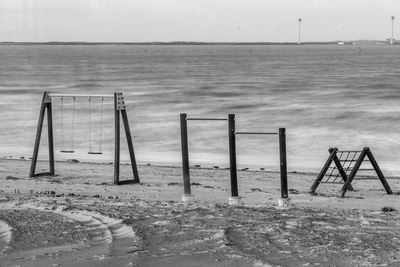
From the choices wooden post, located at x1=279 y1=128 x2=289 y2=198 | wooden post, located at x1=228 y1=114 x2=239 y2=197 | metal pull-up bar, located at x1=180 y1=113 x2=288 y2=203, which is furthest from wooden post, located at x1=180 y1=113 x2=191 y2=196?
wooden post, located at x1=279 y1=128 x2=289 y2=198

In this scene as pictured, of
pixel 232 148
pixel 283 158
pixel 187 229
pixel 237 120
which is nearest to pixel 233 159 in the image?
pixel 232 148

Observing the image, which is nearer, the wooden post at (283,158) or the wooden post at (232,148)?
the wooden post at (283,158)

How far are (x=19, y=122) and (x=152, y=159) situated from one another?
46.3 feet

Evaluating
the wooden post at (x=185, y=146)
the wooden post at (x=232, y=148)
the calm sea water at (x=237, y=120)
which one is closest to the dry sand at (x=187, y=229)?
the wooden post at (x=185, y=146)

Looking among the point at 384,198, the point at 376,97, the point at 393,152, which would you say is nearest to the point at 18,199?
the point at 384,198

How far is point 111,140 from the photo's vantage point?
26281mm

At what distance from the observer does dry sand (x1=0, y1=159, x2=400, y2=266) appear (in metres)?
7.52

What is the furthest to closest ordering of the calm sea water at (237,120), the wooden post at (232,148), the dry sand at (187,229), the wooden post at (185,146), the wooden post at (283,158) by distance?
the calm sea water at (237,120)
the wooden post at (185,146)
the wooden post at (232,148)
the wooden post at (283,158)
the dry sand at (187,229)

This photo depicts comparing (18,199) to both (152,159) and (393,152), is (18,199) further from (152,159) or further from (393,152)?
(393,152)

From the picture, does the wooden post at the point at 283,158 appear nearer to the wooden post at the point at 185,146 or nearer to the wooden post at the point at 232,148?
the wooden post at the point at 232,148

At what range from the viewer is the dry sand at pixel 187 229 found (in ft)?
24.7

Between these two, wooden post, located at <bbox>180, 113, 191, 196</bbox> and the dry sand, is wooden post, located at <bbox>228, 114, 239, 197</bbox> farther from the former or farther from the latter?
wooden post, located at <bbox>180, 113, 191, 196</bbox>

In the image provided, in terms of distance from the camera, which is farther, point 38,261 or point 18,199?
point 18,199

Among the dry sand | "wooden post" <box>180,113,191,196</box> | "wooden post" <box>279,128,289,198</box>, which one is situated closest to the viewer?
the dry sand
